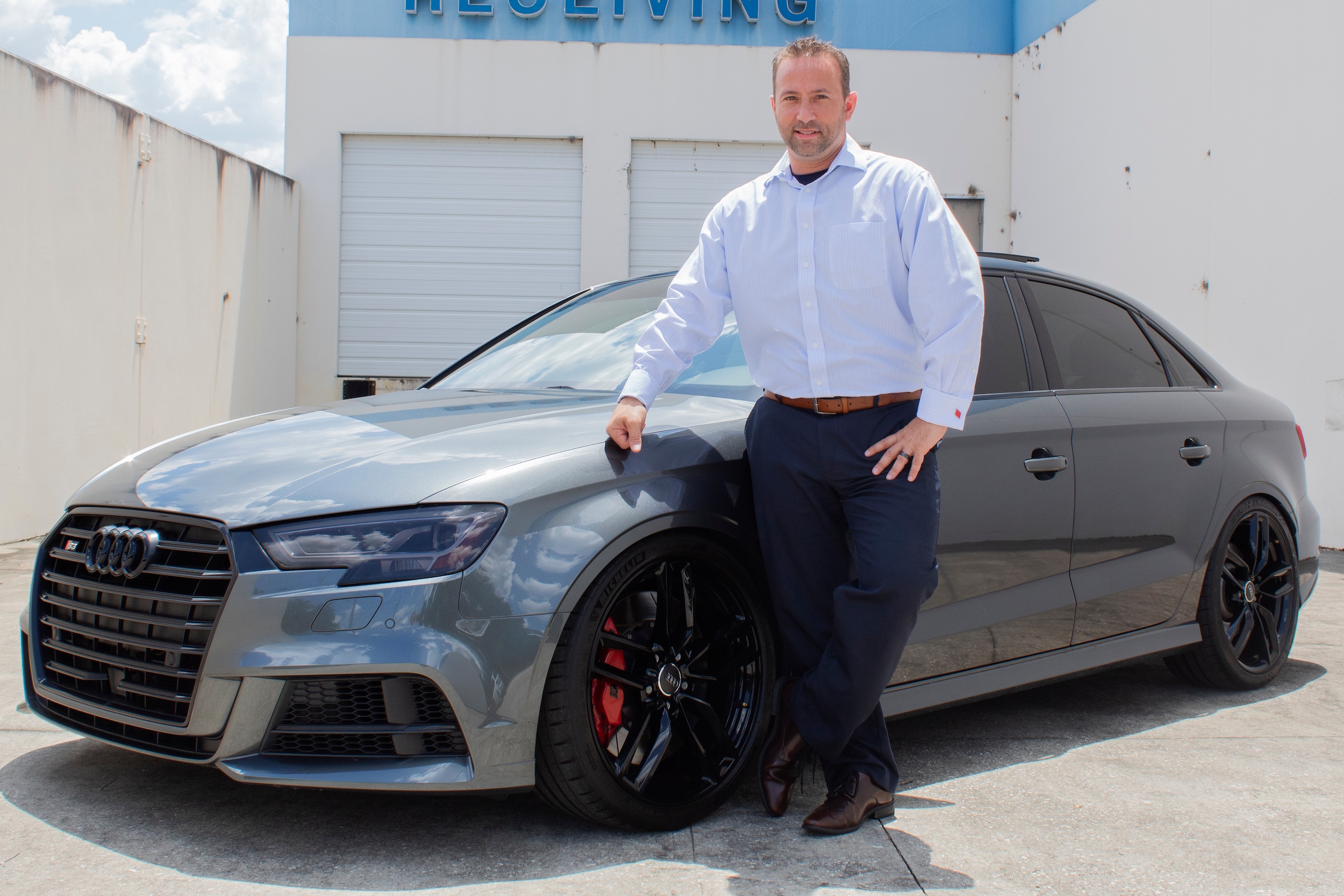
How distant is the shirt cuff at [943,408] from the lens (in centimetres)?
251

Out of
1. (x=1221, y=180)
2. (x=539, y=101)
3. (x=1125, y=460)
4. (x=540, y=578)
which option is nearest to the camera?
(x=540, y=578)

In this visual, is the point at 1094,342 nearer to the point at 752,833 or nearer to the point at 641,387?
the point at 641,387

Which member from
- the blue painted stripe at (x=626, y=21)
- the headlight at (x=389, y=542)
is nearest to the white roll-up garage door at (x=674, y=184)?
the blue painted stripe at (x=626, y=21)

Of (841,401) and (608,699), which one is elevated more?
(841,401)

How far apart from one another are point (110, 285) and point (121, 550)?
7.05m

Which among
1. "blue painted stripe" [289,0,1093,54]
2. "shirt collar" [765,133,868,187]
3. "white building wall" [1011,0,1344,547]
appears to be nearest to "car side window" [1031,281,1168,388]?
"shirt collar" [765,133,868,187]

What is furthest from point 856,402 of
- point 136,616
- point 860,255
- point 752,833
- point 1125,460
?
point 136,616

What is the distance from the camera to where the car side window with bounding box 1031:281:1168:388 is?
3656 millimetres

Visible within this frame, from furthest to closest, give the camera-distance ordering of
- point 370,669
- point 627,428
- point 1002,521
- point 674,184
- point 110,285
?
point 674,184 < point 110,285 < point 1002,521 < point 627,428 < point 370,669

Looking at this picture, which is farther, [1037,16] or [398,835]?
[1037,16]

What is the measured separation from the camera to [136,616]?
2.48 metres

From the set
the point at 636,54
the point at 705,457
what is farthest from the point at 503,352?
the point at 636,54

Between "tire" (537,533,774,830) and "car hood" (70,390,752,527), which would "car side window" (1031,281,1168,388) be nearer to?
"car hood" (70,390,752,527)

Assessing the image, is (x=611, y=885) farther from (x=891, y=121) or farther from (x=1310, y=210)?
(x=891, y=121)
